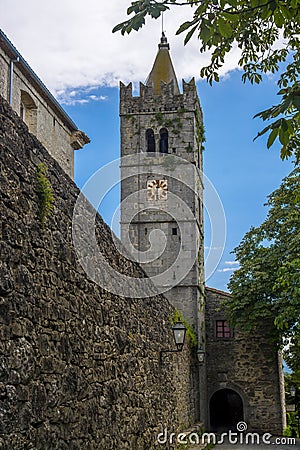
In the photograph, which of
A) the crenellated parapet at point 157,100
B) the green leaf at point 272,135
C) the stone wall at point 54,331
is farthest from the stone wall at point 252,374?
the green leaf at point 272,135

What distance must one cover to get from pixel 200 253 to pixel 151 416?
1981cm

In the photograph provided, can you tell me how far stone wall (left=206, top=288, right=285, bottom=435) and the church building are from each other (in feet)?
0.13

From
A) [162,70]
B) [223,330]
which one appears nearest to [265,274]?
[223,330]

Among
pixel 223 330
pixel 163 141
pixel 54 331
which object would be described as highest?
pixel 163 141

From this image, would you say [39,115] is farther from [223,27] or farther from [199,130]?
[199,130]

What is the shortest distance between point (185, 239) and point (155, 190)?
8.15ft

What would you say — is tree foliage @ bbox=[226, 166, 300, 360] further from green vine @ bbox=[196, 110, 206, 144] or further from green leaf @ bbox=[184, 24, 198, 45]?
green leaf @ bbox=[184, 24, 198, 45]

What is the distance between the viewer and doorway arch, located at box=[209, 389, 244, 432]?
89.0 feet

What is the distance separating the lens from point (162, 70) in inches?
1206

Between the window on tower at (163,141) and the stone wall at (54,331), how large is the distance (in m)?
20.6

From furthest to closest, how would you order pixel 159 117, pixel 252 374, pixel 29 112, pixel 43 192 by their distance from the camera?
pixel 159 117 < pixel 252 374 < pixel 29 112 < pixel 43 192

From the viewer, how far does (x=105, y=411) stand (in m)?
6.72

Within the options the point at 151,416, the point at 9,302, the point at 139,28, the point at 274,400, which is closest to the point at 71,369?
the point at 9,302

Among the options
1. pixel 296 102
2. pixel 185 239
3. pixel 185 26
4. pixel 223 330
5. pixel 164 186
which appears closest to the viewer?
pixel 296 102
